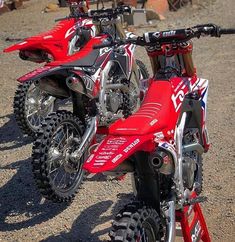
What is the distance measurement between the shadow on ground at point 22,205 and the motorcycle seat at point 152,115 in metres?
1.82

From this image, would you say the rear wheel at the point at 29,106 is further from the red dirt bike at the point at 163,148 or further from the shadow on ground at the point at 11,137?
the red dirt bike at the point at 163,148

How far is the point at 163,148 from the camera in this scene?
116 inches

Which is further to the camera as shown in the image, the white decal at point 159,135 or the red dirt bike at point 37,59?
the red dirt bike at point 37,59

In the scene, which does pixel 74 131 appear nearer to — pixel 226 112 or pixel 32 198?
pixel 32 198

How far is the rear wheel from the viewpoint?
591 cm

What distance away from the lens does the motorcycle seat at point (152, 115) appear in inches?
116

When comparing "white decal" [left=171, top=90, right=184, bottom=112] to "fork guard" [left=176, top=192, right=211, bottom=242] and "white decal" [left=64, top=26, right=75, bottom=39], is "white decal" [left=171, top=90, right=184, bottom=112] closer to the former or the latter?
"fork guard" [left=176, top=192, right=211, bottom=242]

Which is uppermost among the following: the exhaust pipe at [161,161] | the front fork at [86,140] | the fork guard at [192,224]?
the exhaust pipe at [161,161]

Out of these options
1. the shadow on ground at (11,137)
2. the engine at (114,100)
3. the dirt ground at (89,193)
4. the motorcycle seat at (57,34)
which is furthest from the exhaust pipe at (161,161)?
the shadow on ground at (11,137)

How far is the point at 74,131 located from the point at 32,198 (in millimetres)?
798

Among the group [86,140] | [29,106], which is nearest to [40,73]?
[86,140]

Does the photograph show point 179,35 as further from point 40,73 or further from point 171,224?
point 40,73

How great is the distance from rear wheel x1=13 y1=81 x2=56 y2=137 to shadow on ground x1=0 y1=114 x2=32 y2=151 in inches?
11.6

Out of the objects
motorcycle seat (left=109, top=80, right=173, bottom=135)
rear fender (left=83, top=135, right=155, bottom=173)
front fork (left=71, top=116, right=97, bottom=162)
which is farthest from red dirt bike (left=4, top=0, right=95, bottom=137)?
rear fender (left=83, top=135, right=155, bottom=173)
